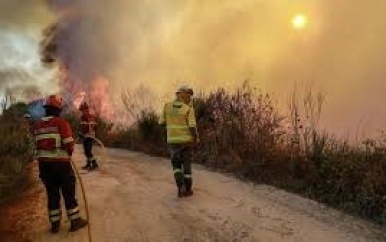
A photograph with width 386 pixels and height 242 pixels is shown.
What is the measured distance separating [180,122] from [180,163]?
2.52 ft

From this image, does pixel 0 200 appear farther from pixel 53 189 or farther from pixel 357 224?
pixel 357 224

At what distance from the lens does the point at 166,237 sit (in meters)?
9.53

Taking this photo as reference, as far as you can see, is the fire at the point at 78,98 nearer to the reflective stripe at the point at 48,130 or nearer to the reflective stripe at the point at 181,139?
the reflective stripe at the point at 181,139

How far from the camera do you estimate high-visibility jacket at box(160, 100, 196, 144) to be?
12023mm

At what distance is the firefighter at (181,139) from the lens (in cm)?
1199

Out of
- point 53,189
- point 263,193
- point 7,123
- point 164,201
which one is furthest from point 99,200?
point 7,123

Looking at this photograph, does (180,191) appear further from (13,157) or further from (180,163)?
(13,157)

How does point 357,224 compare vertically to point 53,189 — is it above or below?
below

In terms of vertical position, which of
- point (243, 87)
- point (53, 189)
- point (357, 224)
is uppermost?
point (243, 87)

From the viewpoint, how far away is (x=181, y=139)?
12.0 meters

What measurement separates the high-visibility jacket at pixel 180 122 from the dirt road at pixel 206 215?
1095mm

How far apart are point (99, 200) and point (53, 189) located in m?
2.00

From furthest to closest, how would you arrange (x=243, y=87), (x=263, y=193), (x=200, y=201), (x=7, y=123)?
(x=7, y=123)
(x=243, y=87)
(x=263, y=193)
(x=200, y=201)

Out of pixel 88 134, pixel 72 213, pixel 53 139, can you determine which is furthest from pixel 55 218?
pixel 88 134
